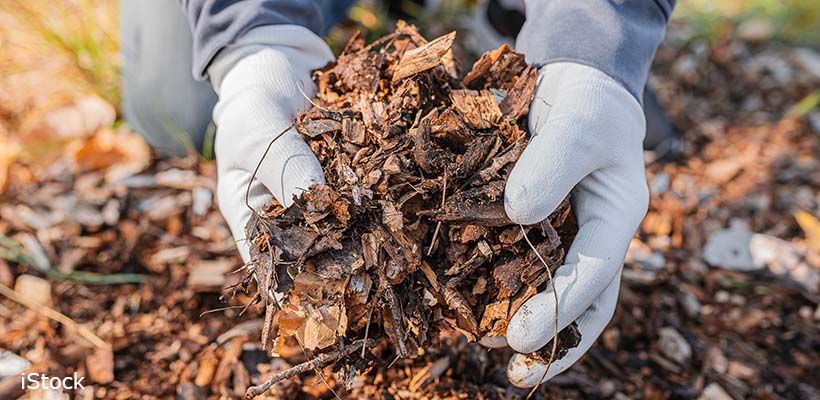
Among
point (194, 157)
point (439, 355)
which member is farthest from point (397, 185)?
point (194, 157)

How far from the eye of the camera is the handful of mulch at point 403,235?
1431 millimetres

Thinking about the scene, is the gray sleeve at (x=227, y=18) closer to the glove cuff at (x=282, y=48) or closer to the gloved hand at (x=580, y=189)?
the glove cuff at (x=282, y=48)

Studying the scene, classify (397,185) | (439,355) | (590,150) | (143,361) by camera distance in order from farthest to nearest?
(143,361) < (439,355) < (590,150) < (397,185)

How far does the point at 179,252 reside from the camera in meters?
2.32

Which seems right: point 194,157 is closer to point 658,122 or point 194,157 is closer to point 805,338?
point 658,122

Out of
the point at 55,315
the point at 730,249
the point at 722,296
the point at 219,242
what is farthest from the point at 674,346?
the point at 55,315

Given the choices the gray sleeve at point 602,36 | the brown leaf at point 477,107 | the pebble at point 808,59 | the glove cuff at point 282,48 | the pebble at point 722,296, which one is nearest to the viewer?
the brown leaf at point 477,107

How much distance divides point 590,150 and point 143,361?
145 centimetres

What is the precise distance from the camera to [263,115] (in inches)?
67.5

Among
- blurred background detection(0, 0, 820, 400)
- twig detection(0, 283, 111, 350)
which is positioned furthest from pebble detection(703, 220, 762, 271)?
twig detection(0, 283, 111, 350)

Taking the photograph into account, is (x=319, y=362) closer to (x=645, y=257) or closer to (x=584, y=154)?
(x=584, y=154)

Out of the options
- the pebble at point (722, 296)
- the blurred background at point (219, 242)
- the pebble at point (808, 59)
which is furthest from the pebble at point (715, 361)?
the pebble at point (808, 59)

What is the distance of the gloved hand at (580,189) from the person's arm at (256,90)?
527 millimetres

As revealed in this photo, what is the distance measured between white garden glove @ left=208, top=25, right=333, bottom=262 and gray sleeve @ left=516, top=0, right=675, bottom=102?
67cm
